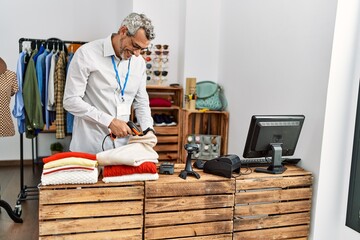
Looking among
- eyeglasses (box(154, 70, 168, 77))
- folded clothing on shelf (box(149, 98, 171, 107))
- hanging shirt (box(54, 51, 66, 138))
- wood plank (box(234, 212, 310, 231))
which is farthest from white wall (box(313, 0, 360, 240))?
hanging shirt (box(54, 51, 66, 138))

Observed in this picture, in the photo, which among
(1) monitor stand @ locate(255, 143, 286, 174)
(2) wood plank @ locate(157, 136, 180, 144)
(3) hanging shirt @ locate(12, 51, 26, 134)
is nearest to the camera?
(1) monitor stand @ locate(255, 143, 286, 174)

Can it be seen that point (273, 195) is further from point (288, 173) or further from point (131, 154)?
point (131, 154)

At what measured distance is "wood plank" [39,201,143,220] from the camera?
62.9 inches

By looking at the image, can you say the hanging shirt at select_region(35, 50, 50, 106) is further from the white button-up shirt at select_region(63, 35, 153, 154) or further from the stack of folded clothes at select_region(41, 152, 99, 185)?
the stack of folded clothes at select_region(41, 152, 99, 185)

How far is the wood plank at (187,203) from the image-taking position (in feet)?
5.76

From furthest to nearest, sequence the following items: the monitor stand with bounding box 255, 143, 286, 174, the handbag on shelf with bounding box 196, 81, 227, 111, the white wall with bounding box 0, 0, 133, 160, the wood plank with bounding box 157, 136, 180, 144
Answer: the white wall with bounding box 0, 0, 133, 160 → the wood plank with bounding box 157, 136, 180, 144 → the handbag on shelf with bounding box 196, 81, 227, 111 → the monitor stand with bounding box 255, 143, 286, 174

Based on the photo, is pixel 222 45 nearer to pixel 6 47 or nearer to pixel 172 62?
pixel 172 62

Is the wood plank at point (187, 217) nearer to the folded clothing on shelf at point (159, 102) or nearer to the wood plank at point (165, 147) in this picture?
the wood plank at point (165, 147)

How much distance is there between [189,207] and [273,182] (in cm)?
54

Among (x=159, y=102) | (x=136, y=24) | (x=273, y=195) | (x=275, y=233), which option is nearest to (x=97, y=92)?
(x=136, y=24)

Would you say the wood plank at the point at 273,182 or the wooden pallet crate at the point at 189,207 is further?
the wood plank at the point at 273,182

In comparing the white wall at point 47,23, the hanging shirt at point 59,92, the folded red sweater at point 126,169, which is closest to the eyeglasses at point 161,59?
the white wall at point 47,23

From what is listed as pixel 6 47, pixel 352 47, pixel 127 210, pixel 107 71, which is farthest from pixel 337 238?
pixel 6 47

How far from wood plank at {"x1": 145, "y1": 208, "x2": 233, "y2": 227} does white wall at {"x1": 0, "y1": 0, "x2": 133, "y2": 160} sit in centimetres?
339
